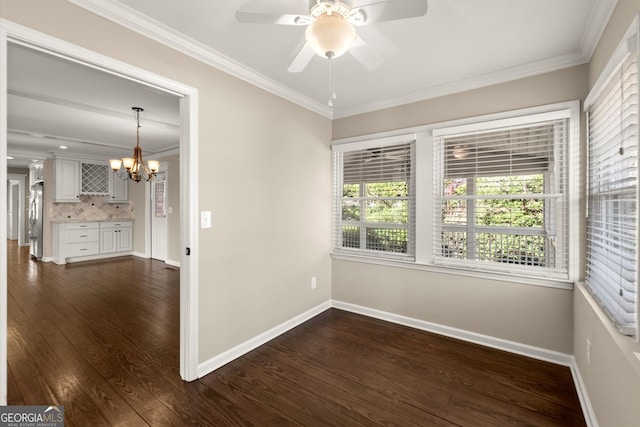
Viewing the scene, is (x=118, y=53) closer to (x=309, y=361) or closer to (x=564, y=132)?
(x=309, y=361)

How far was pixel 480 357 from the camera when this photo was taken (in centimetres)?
246

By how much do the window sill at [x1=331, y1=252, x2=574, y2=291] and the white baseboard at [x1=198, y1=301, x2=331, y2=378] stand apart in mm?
750

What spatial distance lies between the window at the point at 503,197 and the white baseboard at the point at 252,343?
1534 millimetres

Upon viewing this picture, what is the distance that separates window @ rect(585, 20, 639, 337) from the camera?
1302 millimetres

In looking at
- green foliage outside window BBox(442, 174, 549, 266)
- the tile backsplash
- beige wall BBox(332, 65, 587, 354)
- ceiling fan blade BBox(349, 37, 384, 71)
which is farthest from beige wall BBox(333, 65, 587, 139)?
the tile backsplash

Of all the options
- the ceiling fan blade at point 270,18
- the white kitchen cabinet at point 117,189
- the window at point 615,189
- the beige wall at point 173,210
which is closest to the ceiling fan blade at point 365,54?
the ceiling fan blade at point 270,18

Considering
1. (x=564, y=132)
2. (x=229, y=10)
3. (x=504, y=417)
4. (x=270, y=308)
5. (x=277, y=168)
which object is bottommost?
(x=504, y=417)

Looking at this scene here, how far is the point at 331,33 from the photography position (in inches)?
50.2

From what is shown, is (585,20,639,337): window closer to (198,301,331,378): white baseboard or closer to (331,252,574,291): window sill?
(331,252,574,291): window sill

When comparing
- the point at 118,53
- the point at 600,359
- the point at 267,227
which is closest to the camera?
the point at 600,359

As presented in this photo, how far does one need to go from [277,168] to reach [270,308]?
1.40 metres

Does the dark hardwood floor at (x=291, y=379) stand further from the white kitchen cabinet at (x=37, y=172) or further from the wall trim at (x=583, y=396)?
the white kitchen cabinet at (x=37, y=172)

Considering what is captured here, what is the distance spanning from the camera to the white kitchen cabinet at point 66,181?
6180 mm

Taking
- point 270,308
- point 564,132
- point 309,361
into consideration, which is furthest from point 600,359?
point 270,308
